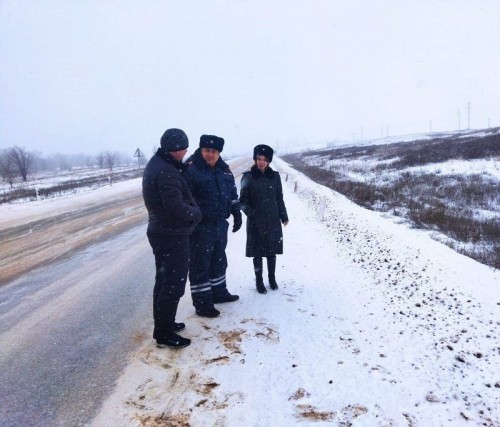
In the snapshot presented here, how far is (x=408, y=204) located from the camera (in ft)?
43.9

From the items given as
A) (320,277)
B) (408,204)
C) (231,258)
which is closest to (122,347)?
(320,277)

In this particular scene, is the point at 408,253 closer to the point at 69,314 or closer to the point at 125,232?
the point at 69,314

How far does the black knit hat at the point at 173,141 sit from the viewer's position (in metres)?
3.77

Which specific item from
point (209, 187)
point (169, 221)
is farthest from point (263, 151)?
point (169, 221)

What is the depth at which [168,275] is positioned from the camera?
388 centimetres

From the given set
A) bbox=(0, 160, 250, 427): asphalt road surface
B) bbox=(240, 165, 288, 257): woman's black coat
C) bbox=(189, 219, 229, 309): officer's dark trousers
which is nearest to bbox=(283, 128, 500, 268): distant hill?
bbox=(240, 165, 288, 257): woman's black coat

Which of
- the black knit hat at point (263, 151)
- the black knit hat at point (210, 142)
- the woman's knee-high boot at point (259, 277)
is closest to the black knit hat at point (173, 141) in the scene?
the black knit hat at point (210, 142)

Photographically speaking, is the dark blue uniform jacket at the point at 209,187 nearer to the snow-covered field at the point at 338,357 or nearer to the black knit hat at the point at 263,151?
the black knit hat at the point at 263,151

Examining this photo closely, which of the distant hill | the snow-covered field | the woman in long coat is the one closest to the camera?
the snow-covered field

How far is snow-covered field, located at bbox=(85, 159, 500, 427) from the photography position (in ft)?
9.62

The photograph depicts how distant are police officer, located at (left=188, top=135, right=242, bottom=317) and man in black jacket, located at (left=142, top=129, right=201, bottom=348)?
0.60 metres

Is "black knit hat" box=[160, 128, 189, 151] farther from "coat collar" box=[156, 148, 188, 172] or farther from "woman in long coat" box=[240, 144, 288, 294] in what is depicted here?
"woman in long coat" box=[240, 144, 288, 294]

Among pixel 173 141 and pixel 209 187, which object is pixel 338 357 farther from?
pixel 173 141

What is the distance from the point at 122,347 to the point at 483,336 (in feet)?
12.1
